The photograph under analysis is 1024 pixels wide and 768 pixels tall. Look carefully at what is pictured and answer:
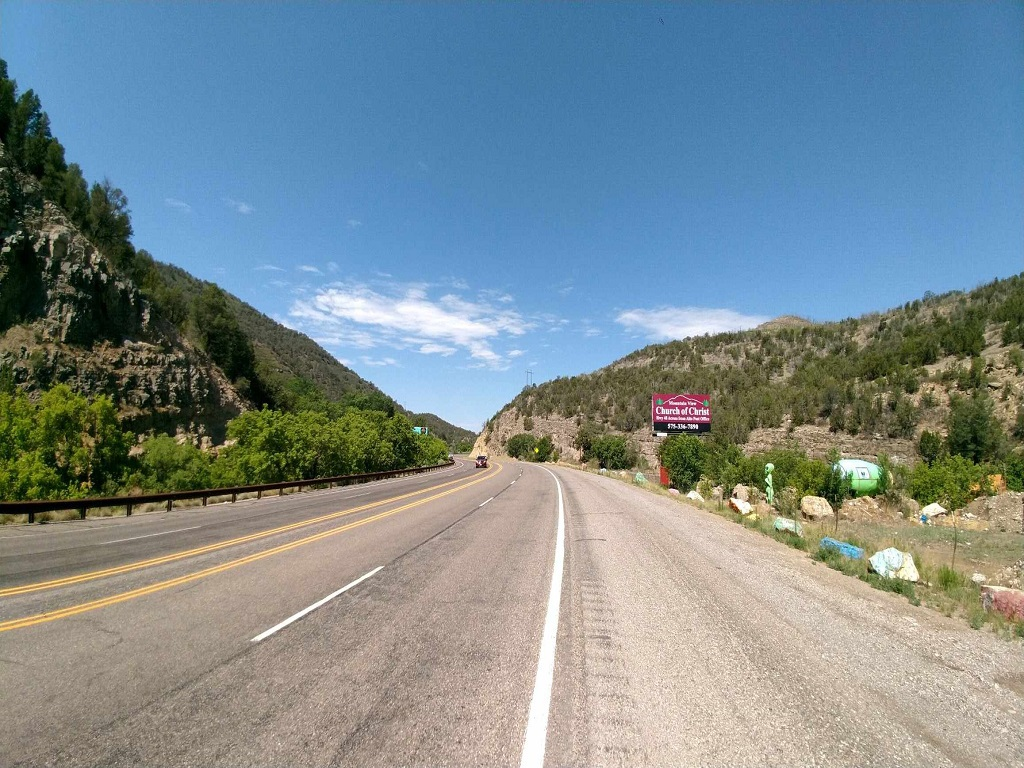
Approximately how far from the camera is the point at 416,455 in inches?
3489

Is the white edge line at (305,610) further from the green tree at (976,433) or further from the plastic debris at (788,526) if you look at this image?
the green tree at (976,433)

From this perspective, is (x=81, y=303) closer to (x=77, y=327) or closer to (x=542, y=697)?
(x=77, y=327)

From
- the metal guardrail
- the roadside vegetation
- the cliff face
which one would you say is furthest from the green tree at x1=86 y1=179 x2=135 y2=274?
the metal guardrail

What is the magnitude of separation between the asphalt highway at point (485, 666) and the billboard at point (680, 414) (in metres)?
41.1

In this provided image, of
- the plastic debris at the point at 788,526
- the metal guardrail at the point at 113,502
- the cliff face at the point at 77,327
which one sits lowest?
the metal guardrail at the point at 113,502

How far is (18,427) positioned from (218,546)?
25.0 metres

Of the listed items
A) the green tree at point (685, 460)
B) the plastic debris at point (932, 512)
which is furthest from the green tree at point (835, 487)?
the green tree at point (685, 460)

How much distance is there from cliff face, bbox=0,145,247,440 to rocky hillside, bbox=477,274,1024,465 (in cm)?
6264

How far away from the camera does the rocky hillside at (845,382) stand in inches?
2292

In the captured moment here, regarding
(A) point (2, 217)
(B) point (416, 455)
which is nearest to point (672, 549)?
(A) point (2, 217)

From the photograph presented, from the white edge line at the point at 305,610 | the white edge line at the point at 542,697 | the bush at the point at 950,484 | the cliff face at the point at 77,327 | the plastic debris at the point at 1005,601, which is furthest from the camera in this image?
the cliff face at the point at 77,327

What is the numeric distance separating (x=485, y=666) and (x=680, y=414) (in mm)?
48549

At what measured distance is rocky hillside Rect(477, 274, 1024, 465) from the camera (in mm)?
58219

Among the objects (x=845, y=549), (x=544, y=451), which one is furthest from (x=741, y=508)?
(x=544, y=451)
